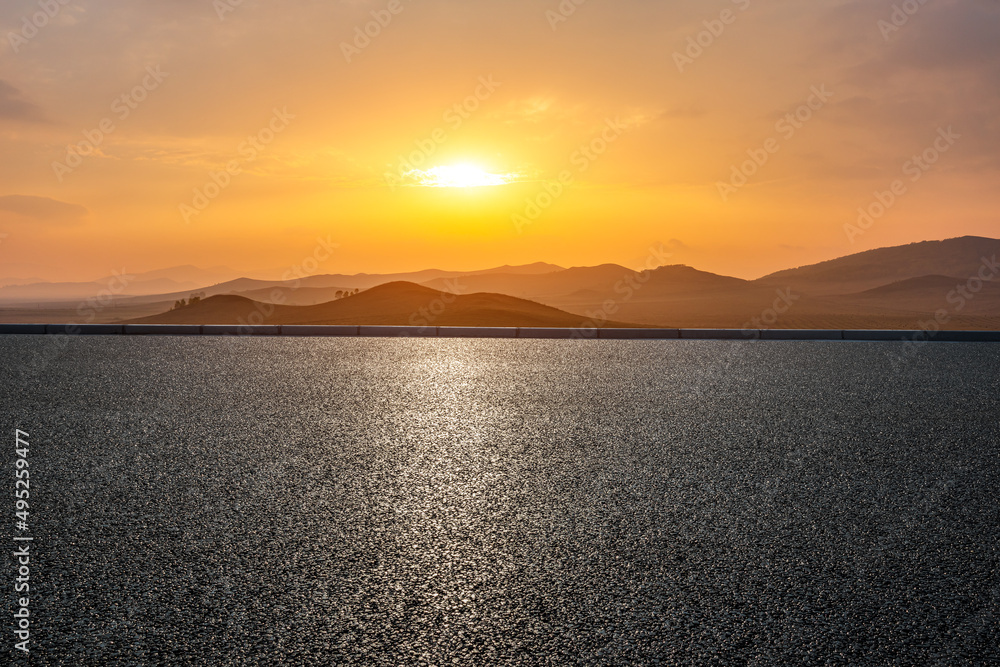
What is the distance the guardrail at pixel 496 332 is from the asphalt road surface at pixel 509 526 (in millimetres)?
8290

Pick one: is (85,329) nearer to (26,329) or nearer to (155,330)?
(26,329)

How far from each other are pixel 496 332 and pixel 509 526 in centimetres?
1407

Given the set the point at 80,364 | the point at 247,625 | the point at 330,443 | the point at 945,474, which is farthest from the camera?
the point at 80,364

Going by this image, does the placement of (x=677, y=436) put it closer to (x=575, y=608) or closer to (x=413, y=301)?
(x=575, y=608)

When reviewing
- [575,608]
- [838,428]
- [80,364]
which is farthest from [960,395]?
[80,364]

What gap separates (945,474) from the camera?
229 inches

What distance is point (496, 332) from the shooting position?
60.9 ft

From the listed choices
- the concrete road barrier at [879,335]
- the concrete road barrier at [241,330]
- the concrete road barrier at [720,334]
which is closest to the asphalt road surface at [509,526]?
the concrete road barrier at [720,334]

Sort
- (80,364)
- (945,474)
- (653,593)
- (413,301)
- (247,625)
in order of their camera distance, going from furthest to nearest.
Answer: (413,301) → (80,364) → (945,474) → (653,593) → (247,625)

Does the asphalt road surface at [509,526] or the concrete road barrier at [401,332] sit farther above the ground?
the concrete road barrier at [401,332]

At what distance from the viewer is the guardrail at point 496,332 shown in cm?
1784

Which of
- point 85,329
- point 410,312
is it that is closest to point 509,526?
point 85,329

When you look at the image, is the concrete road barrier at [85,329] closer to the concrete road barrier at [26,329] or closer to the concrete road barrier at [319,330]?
the concrete road barrier at [26,329]

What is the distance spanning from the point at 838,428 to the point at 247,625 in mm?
6072
